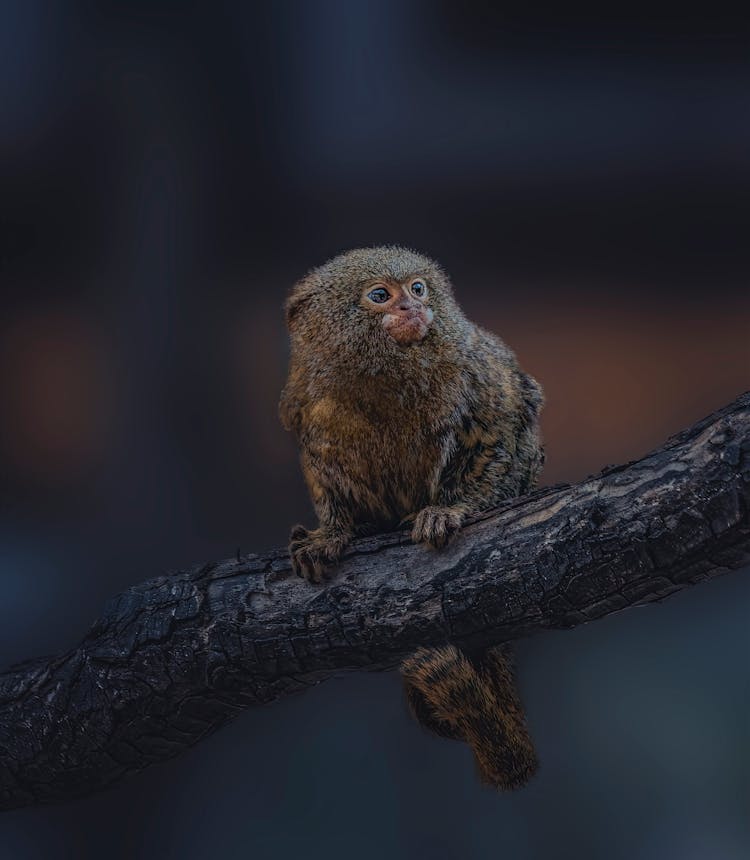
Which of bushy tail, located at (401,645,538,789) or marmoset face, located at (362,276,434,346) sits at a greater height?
marmoset face, located at (362,276,434,346)

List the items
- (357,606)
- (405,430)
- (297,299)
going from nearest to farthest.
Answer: (357,606) < (405,430) < (297,299)

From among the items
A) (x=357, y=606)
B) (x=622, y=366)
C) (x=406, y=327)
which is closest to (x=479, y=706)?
(x=357, y=606)

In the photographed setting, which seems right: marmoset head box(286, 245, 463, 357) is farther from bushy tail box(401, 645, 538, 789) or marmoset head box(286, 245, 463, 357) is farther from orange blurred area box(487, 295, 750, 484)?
orange blurred area box(487, 295, 750, 484)

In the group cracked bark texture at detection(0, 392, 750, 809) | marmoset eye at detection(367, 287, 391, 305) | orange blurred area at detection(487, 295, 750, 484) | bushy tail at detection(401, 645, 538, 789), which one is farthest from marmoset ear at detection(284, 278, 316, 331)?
orange blurred area at detection(487, 295, 750, 484)

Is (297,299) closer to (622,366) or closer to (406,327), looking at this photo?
(406,327)

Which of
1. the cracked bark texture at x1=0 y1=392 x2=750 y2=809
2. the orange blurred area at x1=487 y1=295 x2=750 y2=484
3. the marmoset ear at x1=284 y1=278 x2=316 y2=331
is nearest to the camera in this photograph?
the cracked bark texture at x1=0 y1=392 x2=750 y2=809

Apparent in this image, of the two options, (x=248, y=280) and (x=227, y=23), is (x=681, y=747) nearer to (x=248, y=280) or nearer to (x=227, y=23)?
(x=248, y=280)

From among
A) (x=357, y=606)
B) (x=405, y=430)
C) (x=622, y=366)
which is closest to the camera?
(x=357, y=606)
